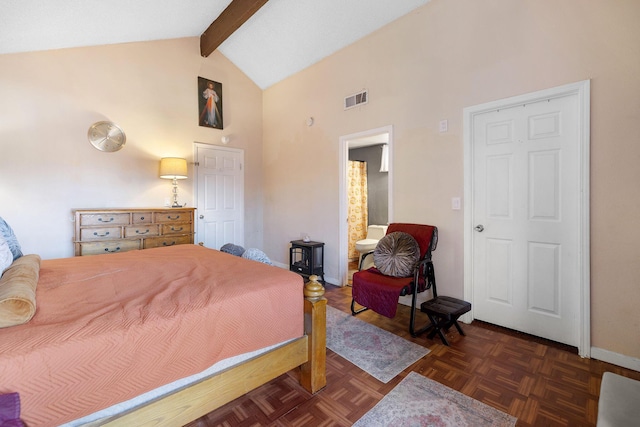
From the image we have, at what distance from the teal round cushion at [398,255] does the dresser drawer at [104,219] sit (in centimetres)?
291

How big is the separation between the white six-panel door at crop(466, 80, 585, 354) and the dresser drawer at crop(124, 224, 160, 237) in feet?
11.7

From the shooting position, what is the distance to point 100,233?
3.27 metres

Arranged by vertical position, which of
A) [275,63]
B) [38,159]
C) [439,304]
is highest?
[275,63]

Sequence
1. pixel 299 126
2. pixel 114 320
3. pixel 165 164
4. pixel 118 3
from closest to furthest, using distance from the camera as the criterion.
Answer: pixel 114 320, pixel 118 3, pixel 165 164, pixel 299 126

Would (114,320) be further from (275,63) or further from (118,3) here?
(275,63)

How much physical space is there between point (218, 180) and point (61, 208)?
1.96 meters

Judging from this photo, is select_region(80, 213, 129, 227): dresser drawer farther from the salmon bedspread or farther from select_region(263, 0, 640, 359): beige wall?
select_region(263, 0, 640, 359): beige wall

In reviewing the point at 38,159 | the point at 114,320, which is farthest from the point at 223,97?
the point at 114,320

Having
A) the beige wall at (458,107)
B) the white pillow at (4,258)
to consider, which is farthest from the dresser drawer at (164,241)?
the white pillow at (4,258)

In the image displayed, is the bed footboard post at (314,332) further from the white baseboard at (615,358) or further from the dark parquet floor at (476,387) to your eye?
the white baseboard at (615,358)

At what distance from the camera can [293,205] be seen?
4648mm

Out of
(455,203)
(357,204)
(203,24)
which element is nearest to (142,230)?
(203,24)

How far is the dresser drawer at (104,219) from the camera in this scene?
320cm

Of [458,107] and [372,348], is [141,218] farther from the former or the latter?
[458,107]
